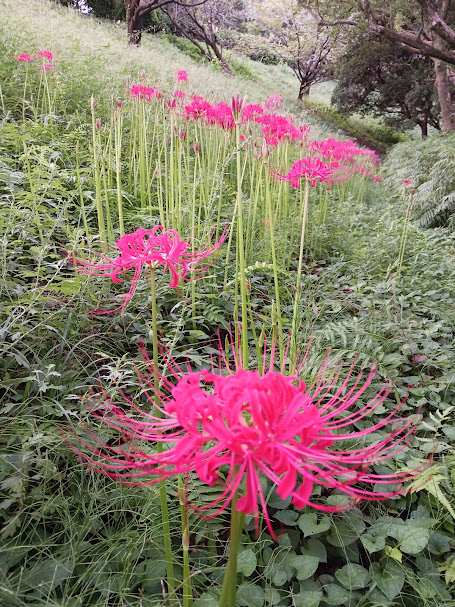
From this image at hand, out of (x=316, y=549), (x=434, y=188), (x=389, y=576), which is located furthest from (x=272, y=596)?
→ (x=434, y=188)

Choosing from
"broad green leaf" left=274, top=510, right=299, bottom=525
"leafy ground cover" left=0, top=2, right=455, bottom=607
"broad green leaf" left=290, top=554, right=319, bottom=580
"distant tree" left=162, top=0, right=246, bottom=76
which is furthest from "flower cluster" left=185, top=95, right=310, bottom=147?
"distant tree" left=162, top=0, right=246, bottom=76

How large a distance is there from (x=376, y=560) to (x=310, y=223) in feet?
9.26

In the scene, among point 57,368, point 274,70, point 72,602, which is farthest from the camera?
point 274,70

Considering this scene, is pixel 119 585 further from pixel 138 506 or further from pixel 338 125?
pixel 338 125

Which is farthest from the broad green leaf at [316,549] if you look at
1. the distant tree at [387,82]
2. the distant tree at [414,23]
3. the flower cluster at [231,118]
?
the distant tree at [387,82]

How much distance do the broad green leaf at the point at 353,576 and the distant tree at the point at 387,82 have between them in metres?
15.0

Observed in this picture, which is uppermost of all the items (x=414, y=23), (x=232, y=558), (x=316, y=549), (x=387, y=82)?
(x=414, y=23)

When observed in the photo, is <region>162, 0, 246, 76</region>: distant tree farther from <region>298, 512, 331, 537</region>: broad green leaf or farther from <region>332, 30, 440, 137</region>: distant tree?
<region>298, 512, 331, 537</region>: broad green leaf

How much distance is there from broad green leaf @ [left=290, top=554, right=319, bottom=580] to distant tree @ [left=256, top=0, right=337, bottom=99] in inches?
660

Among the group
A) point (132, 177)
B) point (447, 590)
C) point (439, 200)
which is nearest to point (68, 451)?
point (447, 590)

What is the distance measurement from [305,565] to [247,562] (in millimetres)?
156

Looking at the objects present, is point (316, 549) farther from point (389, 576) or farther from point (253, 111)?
point (253, 111)

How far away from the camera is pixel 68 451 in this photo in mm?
1285

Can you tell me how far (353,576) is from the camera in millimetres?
1128
